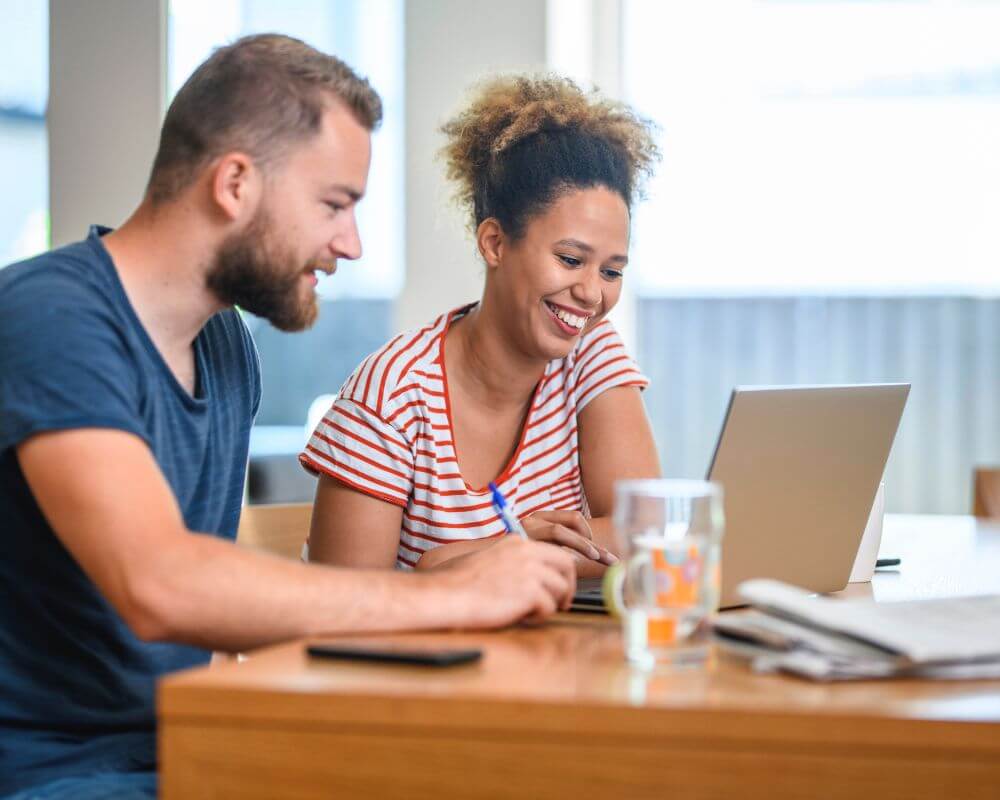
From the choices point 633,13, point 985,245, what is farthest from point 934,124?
point 633,13

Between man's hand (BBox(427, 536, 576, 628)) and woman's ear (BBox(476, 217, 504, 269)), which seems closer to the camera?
man's hand (BBox(427, 536, 576, 628))

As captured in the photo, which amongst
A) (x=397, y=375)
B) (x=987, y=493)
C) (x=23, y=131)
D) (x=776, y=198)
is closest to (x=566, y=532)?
(x=397, y=375)

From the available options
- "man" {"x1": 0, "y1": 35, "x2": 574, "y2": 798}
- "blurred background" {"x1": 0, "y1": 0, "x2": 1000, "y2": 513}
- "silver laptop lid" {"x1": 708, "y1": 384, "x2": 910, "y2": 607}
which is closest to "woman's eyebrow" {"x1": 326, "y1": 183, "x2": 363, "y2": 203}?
"man" {"x1": 0, "y1": 35, "x2": 574, "y2": 798}

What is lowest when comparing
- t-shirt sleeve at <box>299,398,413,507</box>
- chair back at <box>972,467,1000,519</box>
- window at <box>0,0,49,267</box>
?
Result: chair back at <box>972,467,1000,519</box>

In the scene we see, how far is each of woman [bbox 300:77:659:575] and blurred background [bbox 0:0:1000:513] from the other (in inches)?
70.1

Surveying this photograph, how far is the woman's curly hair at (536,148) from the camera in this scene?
186 centimetres

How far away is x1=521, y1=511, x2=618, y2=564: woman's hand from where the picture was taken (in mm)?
1479

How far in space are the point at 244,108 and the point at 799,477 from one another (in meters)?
0.71

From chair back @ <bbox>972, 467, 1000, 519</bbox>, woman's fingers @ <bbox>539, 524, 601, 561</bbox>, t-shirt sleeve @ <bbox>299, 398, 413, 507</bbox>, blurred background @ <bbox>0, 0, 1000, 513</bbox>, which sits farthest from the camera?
blurred background @ <bbox>0, 0, 1000, 513</bbox>

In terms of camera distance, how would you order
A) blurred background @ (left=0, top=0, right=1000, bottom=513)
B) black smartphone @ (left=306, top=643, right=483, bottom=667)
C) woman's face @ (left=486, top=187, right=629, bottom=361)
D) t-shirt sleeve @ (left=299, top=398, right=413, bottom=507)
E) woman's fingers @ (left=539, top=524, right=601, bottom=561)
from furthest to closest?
blurred background @ (left=0, top=0, right=1000, bottom=513)
woman's face @ (left=486, top=187, right=629, bottom=361)
t-shirt sleeve @ (left=299, top=398, right=413, bottom=507)
woman's fingers @ (left=539, top=524, right=601, bottom=561)
black smartphone @ (left=306, top=643, right=483, bottom=667)

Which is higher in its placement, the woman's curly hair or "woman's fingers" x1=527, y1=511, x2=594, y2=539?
the woman's curly hair

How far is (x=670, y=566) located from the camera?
993 millimetres

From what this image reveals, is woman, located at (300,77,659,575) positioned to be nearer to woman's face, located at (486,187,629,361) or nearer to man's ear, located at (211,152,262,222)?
woman's face, located at (486,187,629,361)

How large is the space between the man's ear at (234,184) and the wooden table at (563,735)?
0.57 m
